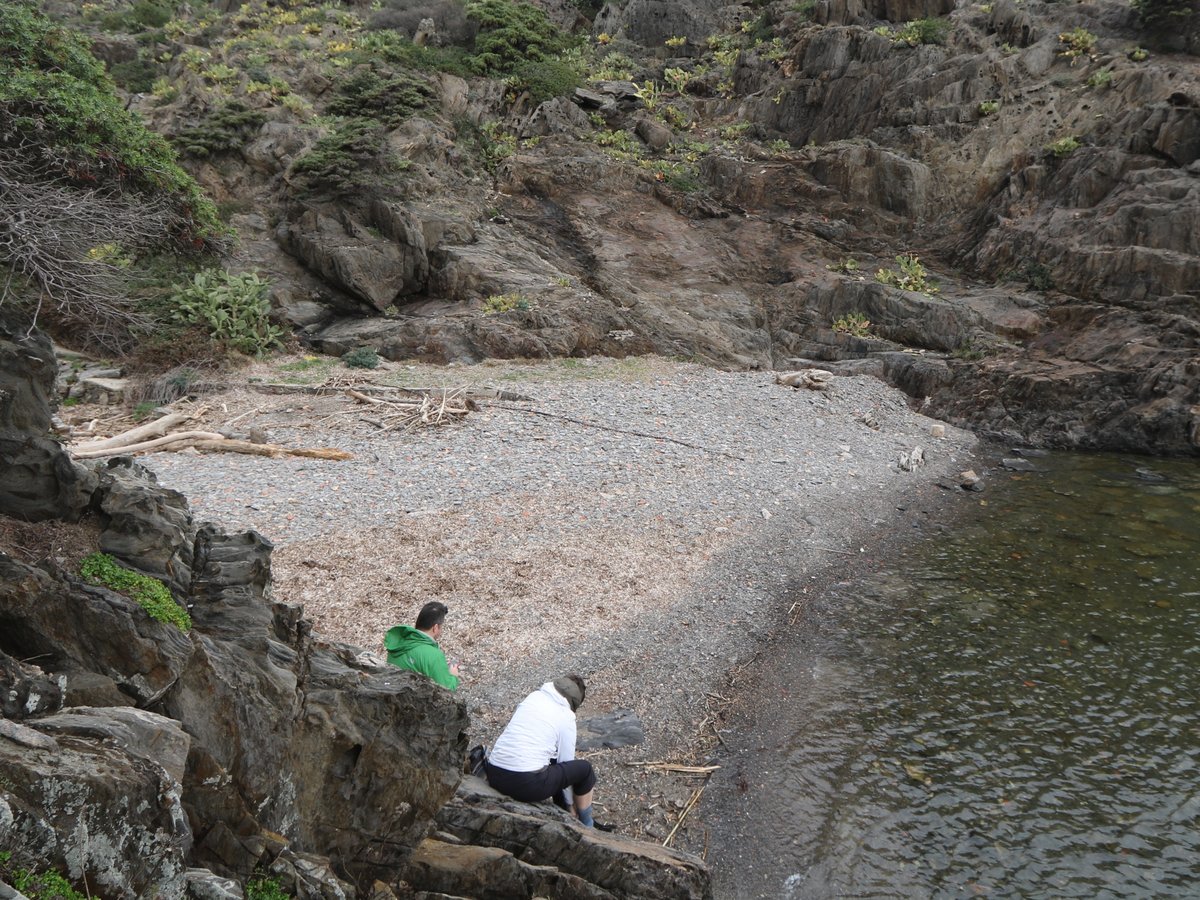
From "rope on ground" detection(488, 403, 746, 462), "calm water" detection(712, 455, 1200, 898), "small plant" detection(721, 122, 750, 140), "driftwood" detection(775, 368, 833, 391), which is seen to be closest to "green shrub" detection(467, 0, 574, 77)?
"small plant" detection(721, 122, 750, 140)

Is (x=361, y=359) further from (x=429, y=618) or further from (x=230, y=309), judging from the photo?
(x=429, y=618)

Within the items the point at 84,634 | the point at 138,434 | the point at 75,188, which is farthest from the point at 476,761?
the point at 138,434

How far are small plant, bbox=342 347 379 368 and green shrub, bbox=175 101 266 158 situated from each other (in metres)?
10.5

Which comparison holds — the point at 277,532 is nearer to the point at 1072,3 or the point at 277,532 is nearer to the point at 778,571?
the point at 778,571

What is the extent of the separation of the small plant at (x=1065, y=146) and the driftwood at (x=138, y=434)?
102ft

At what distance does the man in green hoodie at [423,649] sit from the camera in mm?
6816

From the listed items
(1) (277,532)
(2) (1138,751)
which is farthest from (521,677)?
(2) (1138,751)

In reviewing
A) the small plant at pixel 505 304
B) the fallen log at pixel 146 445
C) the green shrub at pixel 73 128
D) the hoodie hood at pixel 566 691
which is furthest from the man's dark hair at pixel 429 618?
the small plant at pixel 505 304

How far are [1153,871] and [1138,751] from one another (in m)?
1.88

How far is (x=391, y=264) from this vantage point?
24516 mm

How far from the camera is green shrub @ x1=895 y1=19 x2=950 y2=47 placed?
3316cm

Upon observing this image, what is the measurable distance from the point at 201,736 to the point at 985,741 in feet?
27.5

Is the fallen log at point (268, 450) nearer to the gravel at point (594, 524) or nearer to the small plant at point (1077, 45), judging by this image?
the gravel at point (594, 524)

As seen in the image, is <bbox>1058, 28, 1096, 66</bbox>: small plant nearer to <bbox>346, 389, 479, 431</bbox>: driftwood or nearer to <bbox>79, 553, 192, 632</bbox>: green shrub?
<bbox>346, 389, 479, 431</bbox>: driftwood
